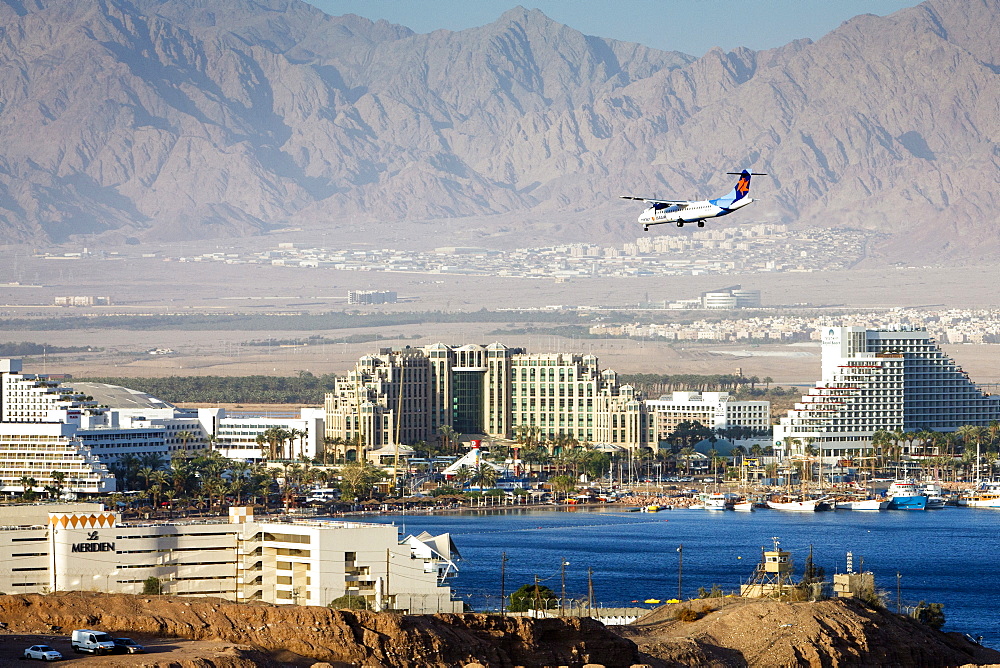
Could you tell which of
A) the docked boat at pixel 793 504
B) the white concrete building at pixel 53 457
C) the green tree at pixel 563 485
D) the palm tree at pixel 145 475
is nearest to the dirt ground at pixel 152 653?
the white concrete building at pixel 53 457

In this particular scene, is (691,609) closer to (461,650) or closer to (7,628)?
(461,650)

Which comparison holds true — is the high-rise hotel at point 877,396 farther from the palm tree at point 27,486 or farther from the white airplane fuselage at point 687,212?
the white airplane fuselage at point 687,212

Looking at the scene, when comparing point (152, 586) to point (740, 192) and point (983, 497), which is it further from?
point (983, 497)

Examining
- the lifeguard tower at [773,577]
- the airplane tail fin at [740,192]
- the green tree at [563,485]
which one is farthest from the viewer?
the green tree at [563,485]

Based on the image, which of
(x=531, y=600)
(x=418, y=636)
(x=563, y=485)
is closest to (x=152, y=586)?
(x=531, y=600)

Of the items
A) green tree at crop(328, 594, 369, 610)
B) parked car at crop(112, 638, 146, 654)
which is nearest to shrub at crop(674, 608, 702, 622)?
green tree at crop(328, 594, 369, 610)

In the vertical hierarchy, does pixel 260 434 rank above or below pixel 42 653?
above

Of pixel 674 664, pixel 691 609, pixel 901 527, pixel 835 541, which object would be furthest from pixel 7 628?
pixel 901 527
